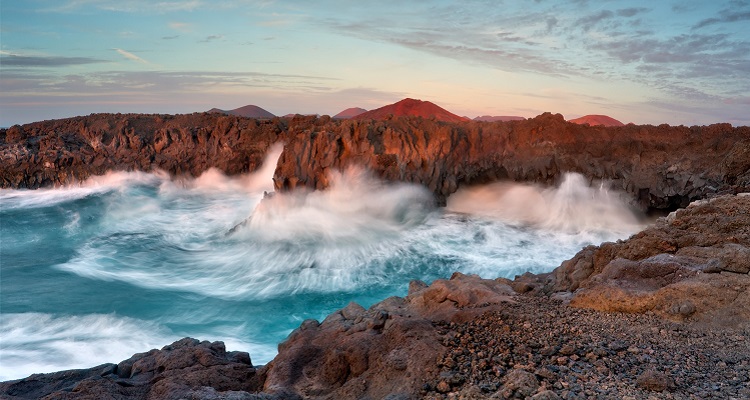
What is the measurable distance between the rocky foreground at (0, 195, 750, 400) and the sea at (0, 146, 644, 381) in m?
4.71

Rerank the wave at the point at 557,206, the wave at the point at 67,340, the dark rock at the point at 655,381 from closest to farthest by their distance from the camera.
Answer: the dark rock at the point at 655,381, the wave at the point at 67,340, the wave at the point at 557,206

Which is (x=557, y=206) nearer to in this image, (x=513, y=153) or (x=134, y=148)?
(x=513, y=153)

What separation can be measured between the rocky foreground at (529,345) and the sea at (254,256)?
4707mm

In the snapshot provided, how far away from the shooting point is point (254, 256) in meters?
14.6

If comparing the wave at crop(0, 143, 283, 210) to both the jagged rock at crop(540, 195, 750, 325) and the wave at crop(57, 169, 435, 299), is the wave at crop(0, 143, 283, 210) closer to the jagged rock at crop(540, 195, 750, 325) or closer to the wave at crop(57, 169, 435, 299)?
the wave at crop(57, 169, 435, 299)

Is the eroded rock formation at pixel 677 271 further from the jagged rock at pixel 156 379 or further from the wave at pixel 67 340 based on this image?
the wave at pixel 67 340

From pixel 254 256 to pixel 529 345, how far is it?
11.5 meters

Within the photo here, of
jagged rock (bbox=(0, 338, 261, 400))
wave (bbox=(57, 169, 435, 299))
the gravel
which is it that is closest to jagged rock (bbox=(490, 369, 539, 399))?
the gravel

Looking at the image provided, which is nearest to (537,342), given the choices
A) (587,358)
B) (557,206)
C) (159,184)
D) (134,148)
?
(587,358)

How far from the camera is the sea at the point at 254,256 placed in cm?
1049

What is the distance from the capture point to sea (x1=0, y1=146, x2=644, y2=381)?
10492mm

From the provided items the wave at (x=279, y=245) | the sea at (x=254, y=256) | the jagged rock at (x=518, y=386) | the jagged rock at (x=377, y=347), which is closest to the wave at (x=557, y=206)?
the sea at (x=254, y=256)

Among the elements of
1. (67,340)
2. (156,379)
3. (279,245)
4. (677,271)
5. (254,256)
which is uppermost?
(677,271)

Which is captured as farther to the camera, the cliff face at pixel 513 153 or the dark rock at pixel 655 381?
the cliff face at pixel 513 153
